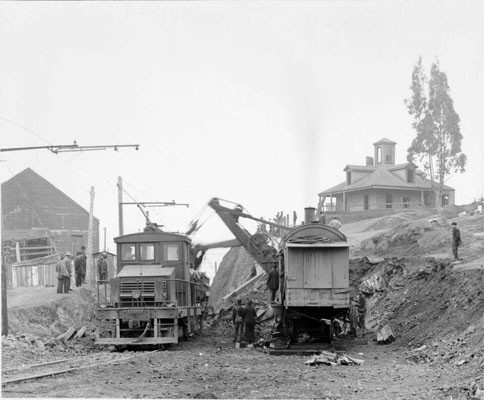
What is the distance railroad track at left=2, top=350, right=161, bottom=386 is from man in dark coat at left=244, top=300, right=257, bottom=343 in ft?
12.1

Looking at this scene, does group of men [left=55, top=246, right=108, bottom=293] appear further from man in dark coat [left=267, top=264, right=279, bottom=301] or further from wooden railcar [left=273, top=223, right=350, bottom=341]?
wooden railcar [left=273, top=223, right=350, bottom=341]

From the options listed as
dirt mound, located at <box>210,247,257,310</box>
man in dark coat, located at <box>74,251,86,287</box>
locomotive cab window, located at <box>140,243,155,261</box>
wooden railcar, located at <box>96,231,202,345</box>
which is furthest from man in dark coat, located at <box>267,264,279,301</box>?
dirt mound, located at <box>210,247,257,310</box>

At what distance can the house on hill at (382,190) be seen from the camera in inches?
1956

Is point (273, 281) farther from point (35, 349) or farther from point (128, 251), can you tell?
point (35, 349)

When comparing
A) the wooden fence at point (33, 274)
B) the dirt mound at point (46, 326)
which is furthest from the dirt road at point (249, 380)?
the wooden fence at point (33, 274)

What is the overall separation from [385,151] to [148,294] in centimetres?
4038

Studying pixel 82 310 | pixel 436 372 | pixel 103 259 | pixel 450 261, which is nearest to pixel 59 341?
pixel 82 310

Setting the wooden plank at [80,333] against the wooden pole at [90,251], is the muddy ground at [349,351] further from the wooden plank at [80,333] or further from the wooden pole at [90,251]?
the wooden pole at [90,251]

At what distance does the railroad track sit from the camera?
1283 centimetres

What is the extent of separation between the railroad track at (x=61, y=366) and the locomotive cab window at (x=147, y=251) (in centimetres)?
376

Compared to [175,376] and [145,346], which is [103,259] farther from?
[175,376]

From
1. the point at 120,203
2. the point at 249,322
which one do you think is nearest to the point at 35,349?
the point at 249,322

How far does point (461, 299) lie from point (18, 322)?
12797 millimetres

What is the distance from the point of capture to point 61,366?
14695mm
